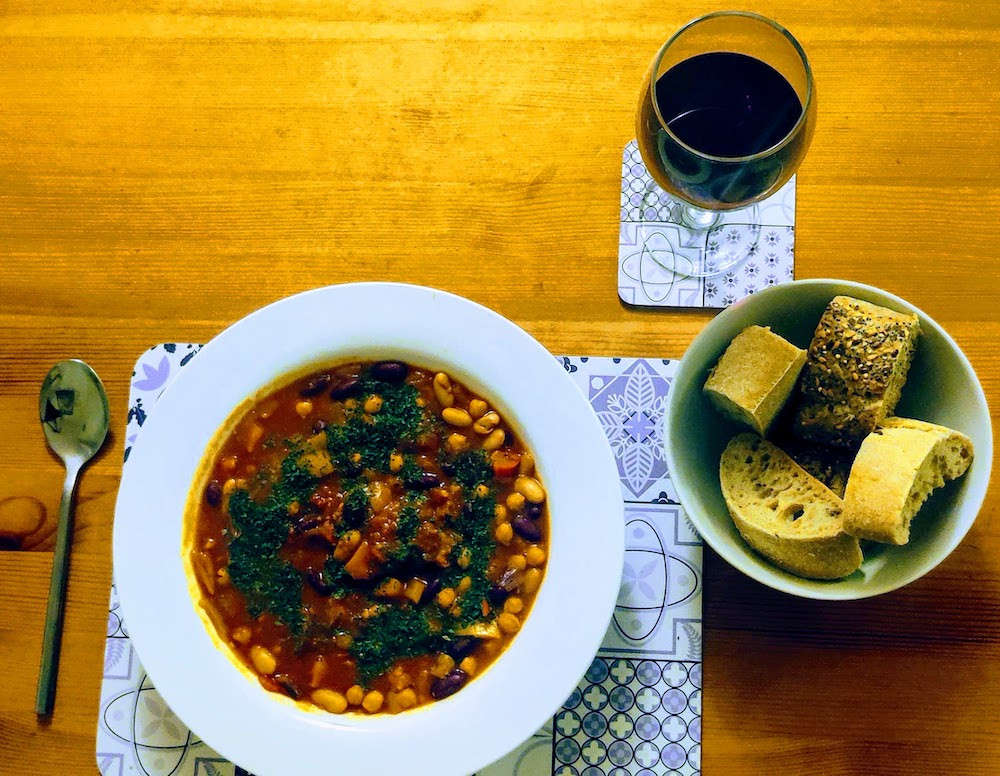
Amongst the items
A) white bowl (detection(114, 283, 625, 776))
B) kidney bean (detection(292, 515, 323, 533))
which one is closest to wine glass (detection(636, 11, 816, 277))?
white bowl (detection(114, 283, 625, 776))

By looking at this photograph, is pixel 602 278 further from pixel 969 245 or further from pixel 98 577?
pixel 98 577

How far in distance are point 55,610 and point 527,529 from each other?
1.02 meters

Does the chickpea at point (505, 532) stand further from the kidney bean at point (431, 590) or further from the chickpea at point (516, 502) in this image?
the kidney bean at point (431, 590)

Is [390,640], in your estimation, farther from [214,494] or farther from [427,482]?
[214,494]

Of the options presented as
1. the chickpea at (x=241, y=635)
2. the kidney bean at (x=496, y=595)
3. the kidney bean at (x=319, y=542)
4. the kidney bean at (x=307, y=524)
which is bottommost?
the chickpea at (x=241, y=635)

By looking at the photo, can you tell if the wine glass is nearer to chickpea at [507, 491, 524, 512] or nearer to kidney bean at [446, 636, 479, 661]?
chickpea at [507, 491, 524, 512]

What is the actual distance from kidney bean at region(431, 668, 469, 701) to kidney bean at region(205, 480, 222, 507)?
0.56 metres

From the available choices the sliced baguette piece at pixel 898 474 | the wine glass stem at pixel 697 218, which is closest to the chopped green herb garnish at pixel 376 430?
the wine glass stem at pixel 697 218

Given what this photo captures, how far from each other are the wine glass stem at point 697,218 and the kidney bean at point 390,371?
0.71 meters

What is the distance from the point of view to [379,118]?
2037 millimetres

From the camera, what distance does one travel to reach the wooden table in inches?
77.1

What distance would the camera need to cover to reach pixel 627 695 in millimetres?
1840

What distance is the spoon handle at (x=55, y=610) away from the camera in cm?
187

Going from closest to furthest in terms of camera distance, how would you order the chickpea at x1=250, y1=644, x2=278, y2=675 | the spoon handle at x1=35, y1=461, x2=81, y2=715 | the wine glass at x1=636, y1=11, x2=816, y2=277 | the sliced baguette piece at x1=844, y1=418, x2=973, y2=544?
the sliced baguette piece at x1=844, y1=418, x2=973, y2=544, the wine glass at x1=636, y1=11, x2=816, y2=277, the chickpea at x1=250, y1=644, x2=278, y2=675, the spoon handle at x1=35, y1=461, x2=81, y2=715
